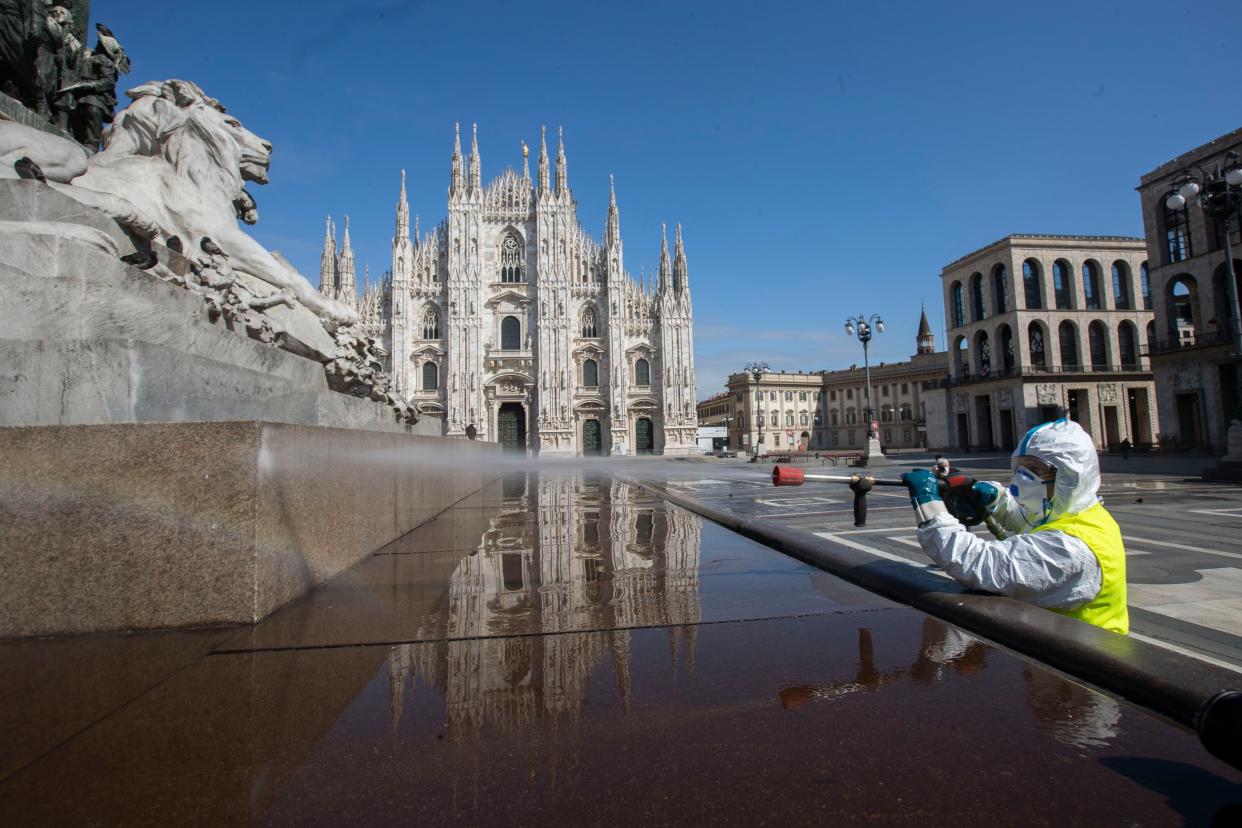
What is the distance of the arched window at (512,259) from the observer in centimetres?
3641

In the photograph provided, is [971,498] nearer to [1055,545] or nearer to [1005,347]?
[1055,545]

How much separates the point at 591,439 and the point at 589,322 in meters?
7.15

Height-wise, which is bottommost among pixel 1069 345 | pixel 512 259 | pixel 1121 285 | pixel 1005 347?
pixel 1069 345

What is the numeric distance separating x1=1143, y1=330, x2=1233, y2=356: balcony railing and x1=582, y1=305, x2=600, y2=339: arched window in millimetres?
26662

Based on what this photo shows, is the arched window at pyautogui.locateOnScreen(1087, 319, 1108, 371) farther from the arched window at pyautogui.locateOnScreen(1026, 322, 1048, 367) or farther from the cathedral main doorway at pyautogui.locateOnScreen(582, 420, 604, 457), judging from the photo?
the cathedral main doorway at pyautogui.locateOnScreen(582, 420, 604, 457)

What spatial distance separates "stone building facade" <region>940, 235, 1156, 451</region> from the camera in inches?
1355

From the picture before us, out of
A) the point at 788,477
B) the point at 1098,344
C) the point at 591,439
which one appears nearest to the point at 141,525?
the point at 788,477

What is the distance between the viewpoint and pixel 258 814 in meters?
1.08

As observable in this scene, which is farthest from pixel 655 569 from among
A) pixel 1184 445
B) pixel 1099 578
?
pixel 1184 445

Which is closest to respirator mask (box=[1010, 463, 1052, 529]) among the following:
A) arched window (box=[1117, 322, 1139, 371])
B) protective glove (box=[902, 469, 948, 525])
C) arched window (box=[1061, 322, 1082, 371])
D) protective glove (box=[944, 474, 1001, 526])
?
protective glove (box=[944, 474, 1001, 526])

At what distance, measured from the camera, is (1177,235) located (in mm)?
25062

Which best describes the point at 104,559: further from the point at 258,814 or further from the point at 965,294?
the point at 965,294

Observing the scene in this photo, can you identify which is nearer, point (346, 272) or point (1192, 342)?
point (1192, 342)

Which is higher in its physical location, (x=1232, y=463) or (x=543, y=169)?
(x=543, y=169)
